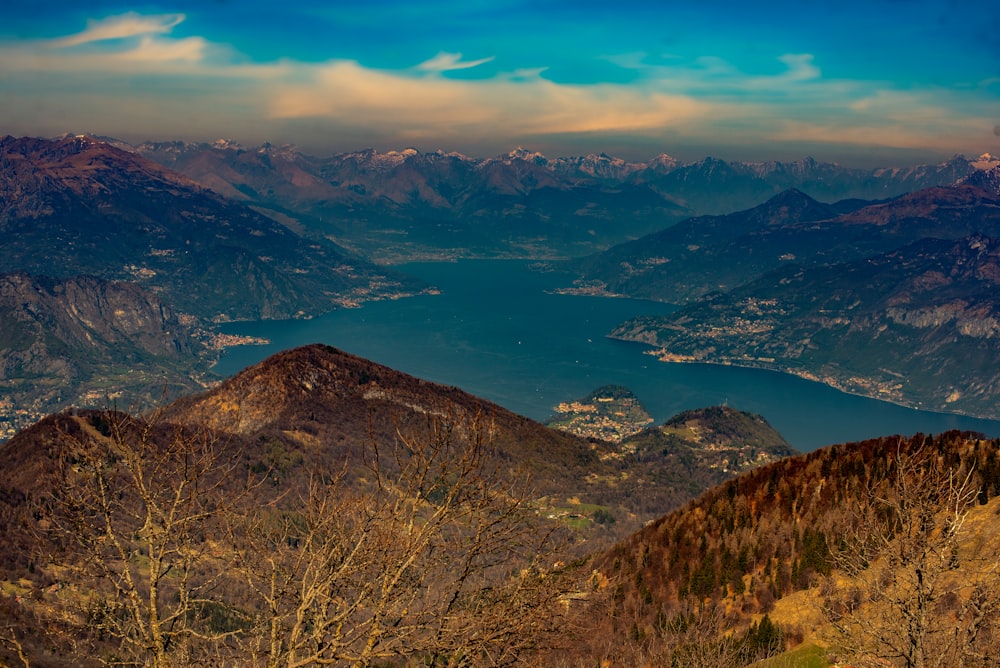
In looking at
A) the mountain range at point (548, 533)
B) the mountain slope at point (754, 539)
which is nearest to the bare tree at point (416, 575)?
the mountain range at point (548, 533)

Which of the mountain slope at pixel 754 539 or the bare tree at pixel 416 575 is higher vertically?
the bare tree at pixel 416 575

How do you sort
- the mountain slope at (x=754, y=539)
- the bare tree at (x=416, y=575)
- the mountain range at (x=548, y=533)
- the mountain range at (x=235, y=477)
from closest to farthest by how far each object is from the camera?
the bare tree at (x=416, y=575) → the mountain range at (x=548, y=533) → the mountain range at (x=235, y=477) → the mountain slope at (x=754, y=539)

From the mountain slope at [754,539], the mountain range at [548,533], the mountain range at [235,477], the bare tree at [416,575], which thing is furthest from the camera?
the mountain slope at [754,539]

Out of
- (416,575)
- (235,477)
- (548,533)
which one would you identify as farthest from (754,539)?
(235,477)

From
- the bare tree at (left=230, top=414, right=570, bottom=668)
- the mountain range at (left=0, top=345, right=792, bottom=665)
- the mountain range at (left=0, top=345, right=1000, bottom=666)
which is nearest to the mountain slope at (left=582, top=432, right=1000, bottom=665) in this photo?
the mountain range at (left=0, top=345, right=1000, bottom=666)

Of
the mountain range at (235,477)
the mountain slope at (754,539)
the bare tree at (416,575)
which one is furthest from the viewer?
the mountain slope at (754,539)

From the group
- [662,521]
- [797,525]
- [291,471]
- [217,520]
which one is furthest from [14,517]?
[217,520]

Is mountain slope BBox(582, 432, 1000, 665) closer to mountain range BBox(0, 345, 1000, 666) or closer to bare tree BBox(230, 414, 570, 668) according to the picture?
mountain range BBox(0, 345, 1000, 666)

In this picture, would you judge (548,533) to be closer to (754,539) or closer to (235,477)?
(754,539)

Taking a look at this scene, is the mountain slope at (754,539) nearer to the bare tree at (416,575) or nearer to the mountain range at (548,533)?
the mountain range at (548,533)

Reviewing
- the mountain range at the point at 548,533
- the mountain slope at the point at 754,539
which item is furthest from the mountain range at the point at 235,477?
the mountain slope at the point at 754,539

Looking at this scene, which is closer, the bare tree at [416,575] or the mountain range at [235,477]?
the bare tree at [416,575]

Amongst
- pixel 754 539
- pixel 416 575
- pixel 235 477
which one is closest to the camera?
pixel 416 575
